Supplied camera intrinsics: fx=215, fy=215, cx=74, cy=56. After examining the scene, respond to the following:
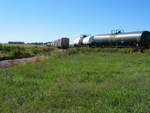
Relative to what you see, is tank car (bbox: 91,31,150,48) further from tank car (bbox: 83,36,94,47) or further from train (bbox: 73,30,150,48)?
tank car (bbox: 83,36,94,47)

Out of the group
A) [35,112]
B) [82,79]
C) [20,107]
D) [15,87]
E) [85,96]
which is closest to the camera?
[35,112]

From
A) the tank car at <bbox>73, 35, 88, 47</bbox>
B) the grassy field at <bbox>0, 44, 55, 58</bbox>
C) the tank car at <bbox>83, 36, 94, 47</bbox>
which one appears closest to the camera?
the grassy field at <bbox>0, 44, 55, 58</bbox>

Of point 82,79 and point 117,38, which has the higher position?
point 117,38

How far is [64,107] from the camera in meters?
5.99

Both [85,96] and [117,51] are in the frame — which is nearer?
[85,96]

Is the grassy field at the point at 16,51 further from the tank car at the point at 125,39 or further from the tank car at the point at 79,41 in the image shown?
the tank car at the point at 125,39

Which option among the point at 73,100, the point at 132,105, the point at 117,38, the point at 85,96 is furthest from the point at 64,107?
the point at 117,38

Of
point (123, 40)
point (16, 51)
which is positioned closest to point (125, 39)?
point (123, 40)

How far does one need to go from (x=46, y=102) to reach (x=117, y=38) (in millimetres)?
29122

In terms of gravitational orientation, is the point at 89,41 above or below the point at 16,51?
above

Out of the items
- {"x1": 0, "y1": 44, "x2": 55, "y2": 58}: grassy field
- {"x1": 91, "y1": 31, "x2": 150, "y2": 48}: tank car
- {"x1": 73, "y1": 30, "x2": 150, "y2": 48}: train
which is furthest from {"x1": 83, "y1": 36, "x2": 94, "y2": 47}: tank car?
{"x1": 0, "y1": 44, "x2": 55, "y2": 58}: grassy field

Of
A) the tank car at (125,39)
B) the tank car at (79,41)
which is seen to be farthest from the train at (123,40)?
the tank car at (79,41)

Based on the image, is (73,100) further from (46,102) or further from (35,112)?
(35,112)

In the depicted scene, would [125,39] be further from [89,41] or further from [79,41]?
[79,41]
